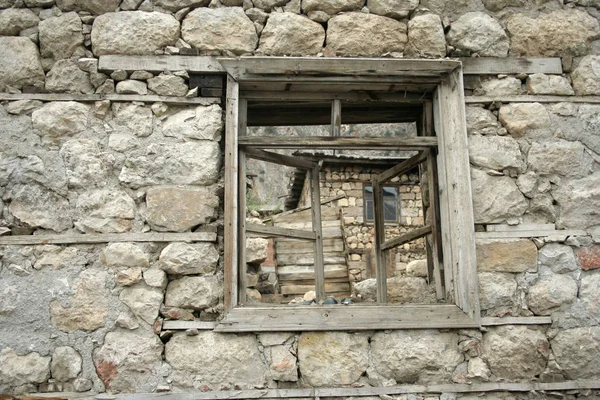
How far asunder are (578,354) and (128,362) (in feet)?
8.05

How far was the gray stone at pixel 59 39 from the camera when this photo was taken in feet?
11.4

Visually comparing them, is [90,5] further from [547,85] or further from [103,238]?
[547,85]

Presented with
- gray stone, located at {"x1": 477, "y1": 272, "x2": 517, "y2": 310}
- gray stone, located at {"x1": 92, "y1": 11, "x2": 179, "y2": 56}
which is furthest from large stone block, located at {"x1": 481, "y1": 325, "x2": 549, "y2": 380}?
gray stone, located at {"x1": 92, "y1": 11, "x2": 179, "y2": 56}

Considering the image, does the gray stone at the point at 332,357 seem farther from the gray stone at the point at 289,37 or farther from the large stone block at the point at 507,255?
the gray stone at the point at 289,37

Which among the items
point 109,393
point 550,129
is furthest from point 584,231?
point 109,393

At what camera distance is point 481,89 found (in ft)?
11.8

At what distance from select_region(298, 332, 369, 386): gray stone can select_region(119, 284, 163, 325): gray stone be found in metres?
0.80

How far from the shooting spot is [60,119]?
336 centimetres

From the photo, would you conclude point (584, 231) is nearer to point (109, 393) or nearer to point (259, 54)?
point (259, 54)

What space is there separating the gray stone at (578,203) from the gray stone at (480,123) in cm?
52

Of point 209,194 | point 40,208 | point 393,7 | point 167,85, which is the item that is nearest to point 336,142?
point 209,194

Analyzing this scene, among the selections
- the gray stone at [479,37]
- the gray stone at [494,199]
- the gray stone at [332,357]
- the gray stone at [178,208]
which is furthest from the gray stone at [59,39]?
the gray stone at [494,199]

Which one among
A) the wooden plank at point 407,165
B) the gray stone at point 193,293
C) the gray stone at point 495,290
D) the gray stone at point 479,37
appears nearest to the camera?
the gray stone at point 193,293

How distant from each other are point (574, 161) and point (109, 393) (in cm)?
293
